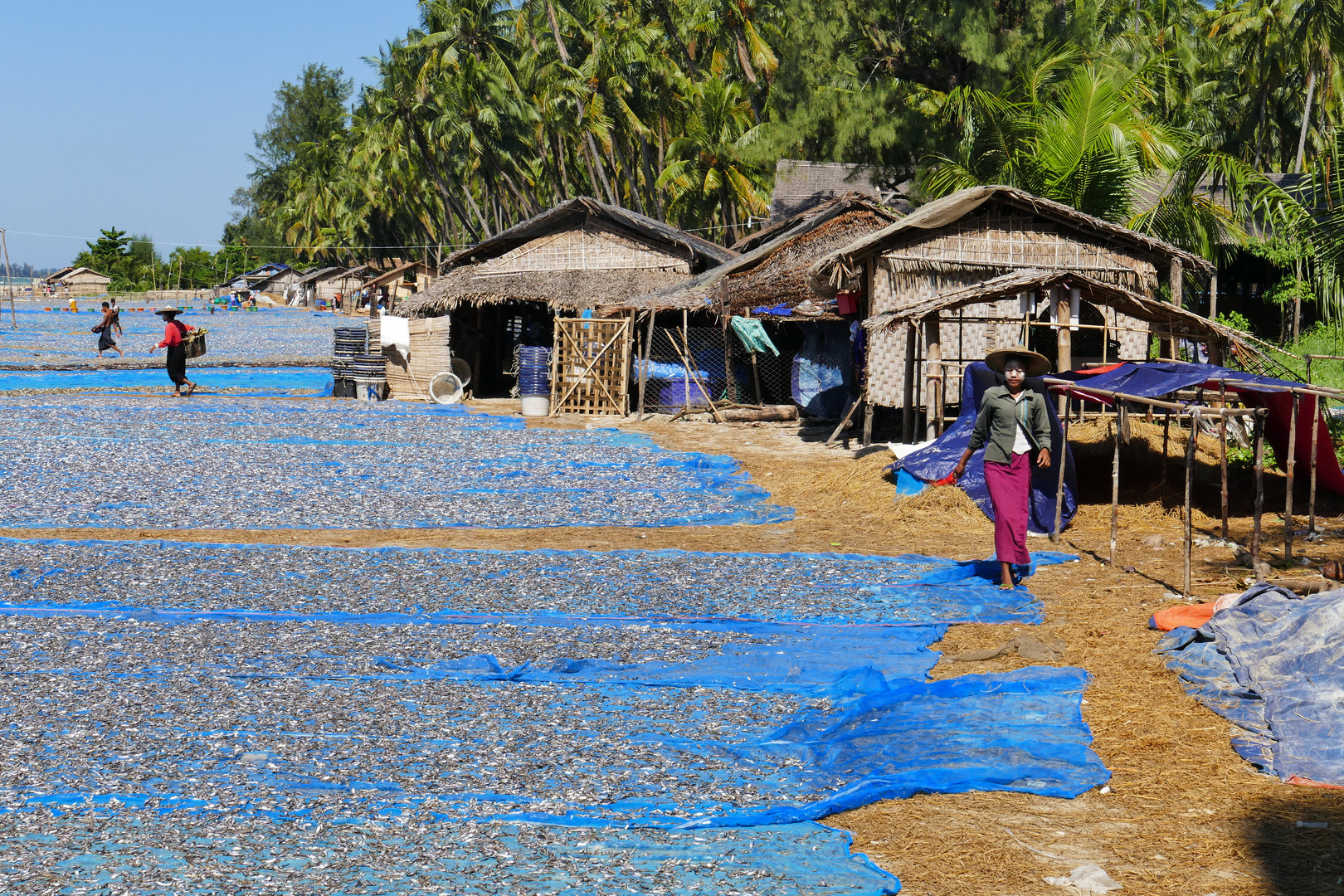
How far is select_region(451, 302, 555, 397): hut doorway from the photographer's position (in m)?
30.6

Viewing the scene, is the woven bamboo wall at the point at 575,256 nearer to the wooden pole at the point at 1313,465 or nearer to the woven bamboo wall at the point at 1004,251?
the woven bamboo wall at the point at 1004,251

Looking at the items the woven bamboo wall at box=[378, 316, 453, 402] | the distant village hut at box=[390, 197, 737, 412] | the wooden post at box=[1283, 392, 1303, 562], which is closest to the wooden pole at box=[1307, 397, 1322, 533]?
the wooden post at box=[1283, 392, 1303, 562]

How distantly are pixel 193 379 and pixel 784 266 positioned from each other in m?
17.2

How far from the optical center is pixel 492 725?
6.44 m

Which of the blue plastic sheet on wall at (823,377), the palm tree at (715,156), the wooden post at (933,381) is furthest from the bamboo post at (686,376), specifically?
the palm tree at (715,156)

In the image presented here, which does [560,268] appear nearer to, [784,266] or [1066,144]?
[784,266]

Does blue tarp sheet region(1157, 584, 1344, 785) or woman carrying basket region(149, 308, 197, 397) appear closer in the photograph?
blue tarp sheet region(1157, 584, 1344, 785)

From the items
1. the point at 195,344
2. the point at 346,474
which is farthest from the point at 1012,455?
the point at 195,344

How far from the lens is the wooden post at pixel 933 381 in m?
16.7

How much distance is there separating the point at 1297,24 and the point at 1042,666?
120 ft

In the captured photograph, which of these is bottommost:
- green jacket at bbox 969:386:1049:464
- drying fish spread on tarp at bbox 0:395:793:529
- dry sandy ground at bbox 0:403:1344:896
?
dry sandy ground at bbox 0:403:1344:896

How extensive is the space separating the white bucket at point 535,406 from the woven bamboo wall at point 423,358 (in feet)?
14.4

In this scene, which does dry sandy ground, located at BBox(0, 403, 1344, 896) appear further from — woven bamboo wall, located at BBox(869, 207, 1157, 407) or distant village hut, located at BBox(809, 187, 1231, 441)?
woven bamboo wall, located at BBox(869, 207, 1157, 407)

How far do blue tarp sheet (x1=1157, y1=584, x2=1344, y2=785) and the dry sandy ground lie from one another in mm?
138
